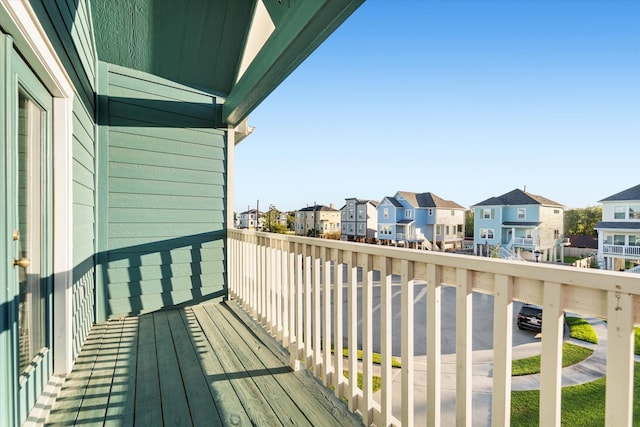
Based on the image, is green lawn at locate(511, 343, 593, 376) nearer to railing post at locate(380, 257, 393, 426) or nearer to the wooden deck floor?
the wooden deck floor

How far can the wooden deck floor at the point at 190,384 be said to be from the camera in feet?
5.47

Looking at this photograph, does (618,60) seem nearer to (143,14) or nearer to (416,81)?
(416,81)

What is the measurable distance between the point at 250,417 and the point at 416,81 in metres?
9.55

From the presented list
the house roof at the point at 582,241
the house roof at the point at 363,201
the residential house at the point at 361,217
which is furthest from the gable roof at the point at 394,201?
the house roof at the point at 582,241

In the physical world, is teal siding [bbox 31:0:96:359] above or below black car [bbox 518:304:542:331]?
above

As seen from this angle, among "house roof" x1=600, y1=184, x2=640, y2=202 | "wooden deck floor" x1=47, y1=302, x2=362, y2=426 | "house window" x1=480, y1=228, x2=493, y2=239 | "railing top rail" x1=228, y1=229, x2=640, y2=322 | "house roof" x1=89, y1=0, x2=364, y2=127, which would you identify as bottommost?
"wooden deck floor" x1=47, y1=302, x2=362, y2=426

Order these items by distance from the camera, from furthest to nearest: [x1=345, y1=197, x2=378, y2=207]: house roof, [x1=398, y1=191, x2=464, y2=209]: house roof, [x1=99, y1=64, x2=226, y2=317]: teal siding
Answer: [x1=345, y1=197, x2=378, y2=207]: house roof < [x1=398, y1=191, x2=464, y2=209]: house roof < [x1=99, y1=64, x2=226, y2=317]: teal siding

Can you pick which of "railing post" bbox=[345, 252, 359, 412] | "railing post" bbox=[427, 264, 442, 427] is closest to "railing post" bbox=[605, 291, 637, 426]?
"railing post" bbox=[427, 264, 442, 427]

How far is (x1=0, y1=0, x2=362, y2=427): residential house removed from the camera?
1.44 m

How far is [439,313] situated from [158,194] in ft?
10.2

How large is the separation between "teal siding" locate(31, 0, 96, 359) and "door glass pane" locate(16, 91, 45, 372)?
1.51 feet

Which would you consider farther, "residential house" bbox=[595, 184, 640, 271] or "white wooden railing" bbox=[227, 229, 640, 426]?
"residential house" bbox=[595, 184, 640, 271]

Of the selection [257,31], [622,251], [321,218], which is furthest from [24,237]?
[321,218]

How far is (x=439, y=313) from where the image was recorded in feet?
3.87
